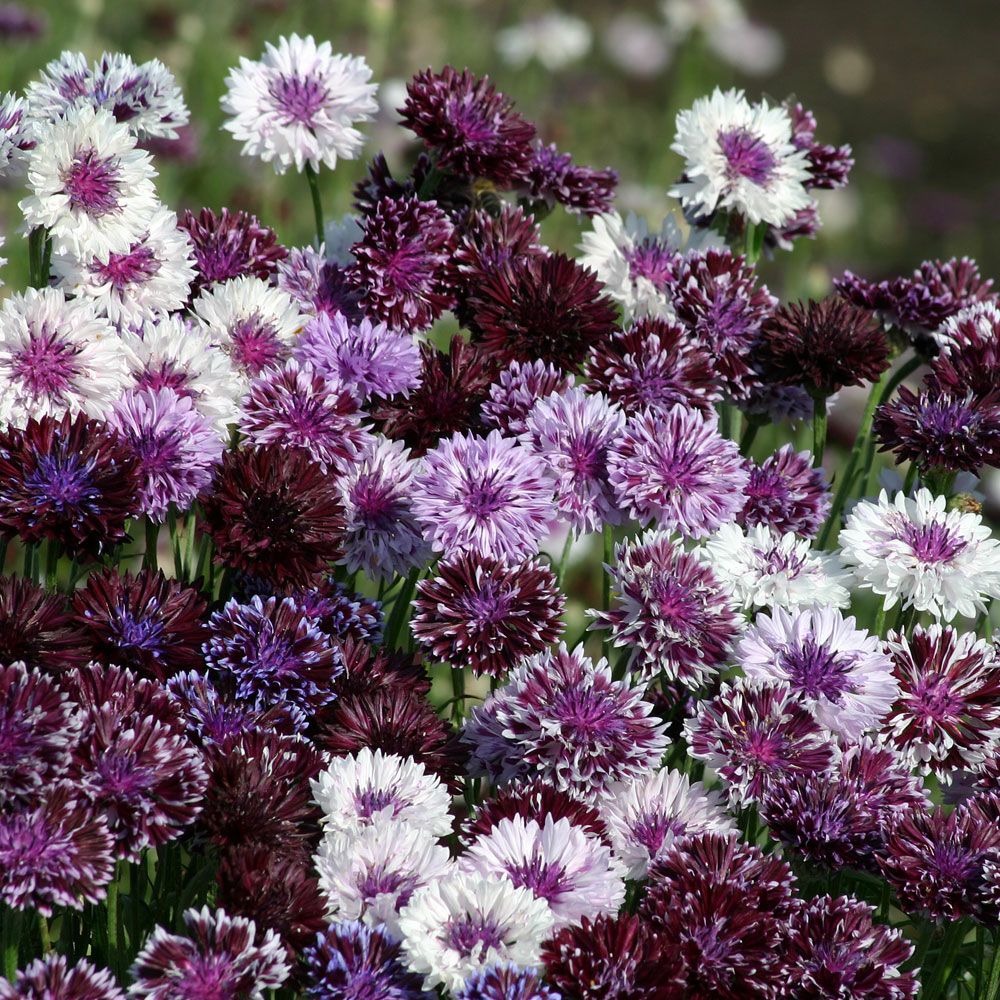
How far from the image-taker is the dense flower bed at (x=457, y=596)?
0.91m

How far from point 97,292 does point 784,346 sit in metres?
0.64

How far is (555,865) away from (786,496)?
0.53 metres

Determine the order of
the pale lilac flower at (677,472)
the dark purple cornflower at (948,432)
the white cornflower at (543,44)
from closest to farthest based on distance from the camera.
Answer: the pale lilac flower at (677,472) < the dark purple cornflower at (948,432) < the white cornflower at (543,44)

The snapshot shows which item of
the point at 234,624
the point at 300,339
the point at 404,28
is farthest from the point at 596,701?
the point at 404,28

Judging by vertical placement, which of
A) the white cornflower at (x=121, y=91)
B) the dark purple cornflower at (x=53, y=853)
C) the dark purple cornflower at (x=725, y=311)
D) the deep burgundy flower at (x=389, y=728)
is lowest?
the dark purple cornflower at (x=53, y=853)

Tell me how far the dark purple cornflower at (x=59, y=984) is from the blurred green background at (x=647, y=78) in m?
2.32

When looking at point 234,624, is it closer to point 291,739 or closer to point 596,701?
point 291,739

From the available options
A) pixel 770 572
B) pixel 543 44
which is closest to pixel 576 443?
pixel 770 572

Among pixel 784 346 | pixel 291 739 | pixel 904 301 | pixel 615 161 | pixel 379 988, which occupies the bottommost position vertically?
pixel 379 988

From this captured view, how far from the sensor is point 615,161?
5.88 m

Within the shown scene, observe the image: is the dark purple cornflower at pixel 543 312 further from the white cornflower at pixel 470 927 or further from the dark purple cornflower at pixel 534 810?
the white cornflower at pixel 470 927

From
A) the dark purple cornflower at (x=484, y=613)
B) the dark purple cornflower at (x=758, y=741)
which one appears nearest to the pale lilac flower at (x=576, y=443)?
the dark purple cornflower at (x=484, y=613)

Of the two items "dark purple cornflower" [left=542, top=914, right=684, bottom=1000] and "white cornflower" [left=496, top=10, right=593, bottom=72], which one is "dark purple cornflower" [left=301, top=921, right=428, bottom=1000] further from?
"white cornflower" [left=496, top=10, right=593, bottom=72]

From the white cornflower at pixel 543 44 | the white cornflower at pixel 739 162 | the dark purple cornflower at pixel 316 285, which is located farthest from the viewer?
the white cornflower at pixel 543 44
